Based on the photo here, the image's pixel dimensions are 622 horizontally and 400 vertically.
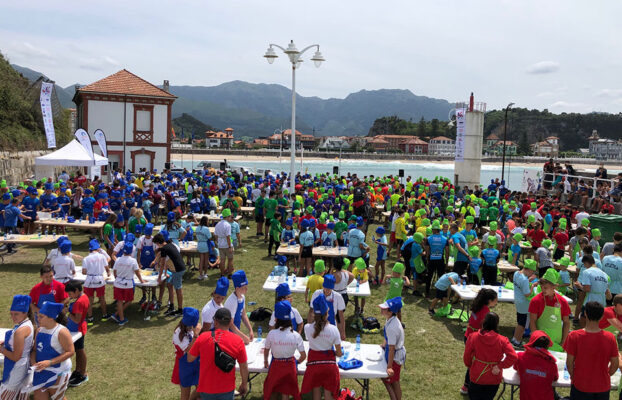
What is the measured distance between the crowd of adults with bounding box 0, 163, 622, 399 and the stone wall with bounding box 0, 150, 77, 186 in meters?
9.12

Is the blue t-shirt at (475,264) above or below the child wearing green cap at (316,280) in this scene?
below

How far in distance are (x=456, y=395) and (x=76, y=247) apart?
1214 cm

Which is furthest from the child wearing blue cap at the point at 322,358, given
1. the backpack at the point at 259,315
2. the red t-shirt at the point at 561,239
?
the red t-shirt at the point at 561,239

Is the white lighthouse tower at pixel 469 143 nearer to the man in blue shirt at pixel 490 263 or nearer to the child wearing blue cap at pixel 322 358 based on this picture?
the man in blue shirt at pixel 490 263

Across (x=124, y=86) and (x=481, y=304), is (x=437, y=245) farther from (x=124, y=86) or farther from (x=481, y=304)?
(x=124, y=86)

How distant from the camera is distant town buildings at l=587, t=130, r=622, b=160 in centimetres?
16962

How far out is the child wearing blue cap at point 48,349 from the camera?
4395mm

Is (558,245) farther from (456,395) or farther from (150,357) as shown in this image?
(150,357)

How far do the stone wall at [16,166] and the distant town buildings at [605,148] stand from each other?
19054cm

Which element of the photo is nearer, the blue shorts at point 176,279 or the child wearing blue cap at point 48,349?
the child wearing blue cap at point 48,349

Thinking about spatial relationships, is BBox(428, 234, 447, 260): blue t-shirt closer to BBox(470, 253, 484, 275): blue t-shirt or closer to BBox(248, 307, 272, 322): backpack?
BBox(470, 253, 484, 275): blue t-shirt

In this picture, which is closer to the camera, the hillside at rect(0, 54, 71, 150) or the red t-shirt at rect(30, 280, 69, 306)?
the red t-shirt at rect(30, 280, 69, 306)

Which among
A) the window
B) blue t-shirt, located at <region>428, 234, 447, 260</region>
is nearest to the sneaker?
blue t-shirt, located at <region>428, 234, 447, 260</region>

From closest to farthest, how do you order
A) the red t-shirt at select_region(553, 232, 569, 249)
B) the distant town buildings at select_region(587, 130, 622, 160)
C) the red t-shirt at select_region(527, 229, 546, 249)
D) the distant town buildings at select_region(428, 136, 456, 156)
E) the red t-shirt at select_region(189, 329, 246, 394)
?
1. the red t-shirt at select_region(189, 329, 246, 394)
2. the red t-shirt at select_region(553, 232, 569, 249)
3. the red t-shirt at select_region(527, 229, 546, 249)
4. the distant town buildings at select_region(428, 136, 456, 156)
5. the distant town buildings at select_region(587, 130, 622, 160)
